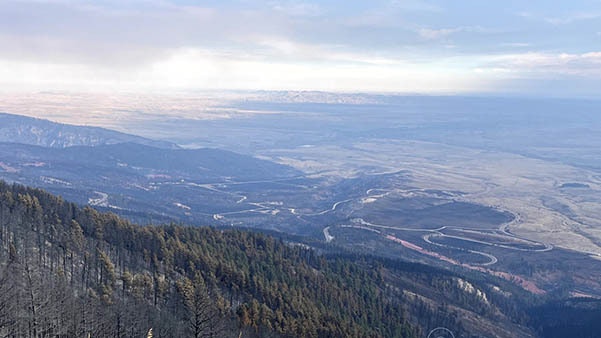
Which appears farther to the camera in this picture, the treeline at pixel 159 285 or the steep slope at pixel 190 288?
the steep slope at pixel 190 288

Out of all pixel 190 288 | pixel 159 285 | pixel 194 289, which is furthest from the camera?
pixel 159 285

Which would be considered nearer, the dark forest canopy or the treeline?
the treeline

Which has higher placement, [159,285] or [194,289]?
[194,289]

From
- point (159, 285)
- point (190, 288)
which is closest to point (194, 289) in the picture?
point (190, 288)

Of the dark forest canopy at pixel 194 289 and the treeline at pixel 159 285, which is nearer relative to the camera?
the treeline at pixel 159 285

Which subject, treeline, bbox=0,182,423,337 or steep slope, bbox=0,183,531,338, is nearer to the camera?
treeline, bbox=0,182,423,337

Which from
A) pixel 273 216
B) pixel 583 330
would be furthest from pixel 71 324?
pixel 273 216

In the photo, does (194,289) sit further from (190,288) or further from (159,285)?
(159,285)

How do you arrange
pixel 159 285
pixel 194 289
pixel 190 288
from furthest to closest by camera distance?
pixel 159 285
pixel 190 288
pixel 194 289
